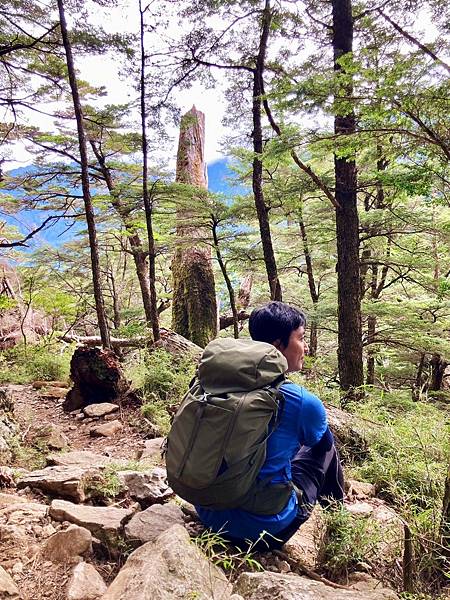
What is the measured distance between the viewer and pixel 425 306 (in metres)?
8.68

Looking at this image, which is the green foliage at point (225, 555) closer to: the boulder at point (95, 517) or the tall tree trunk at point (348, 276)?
the boulder at point (95, 517)

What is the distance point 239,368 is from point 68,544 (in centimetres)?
130

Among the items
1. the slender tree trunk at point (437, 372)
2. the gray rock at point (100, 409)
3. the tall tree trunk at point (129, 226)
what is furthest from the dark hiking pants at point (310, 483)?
the slender tree trunk at point (437, 372)

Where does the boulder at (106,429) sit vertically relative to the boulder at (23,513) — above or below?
below

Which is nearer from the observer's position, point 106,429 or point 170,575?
point 170,575

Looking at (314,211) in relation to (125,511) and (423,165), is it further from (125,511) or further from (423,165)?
(125,511)

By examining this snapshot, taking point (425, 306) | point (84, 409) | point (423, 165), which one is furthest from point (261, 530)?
point (425, 306)

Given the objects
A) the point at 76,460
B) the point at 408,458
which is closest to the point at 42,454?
the point at 76,460

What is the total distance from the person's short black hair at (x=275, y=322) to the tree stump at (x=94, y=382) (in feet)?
13.6

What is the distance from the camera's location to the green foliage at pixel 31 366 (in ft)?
25.8

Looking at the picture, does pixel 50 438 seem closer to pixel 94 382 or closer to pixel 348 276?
pixel 94 382

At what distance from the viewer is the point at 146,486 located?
2.86m

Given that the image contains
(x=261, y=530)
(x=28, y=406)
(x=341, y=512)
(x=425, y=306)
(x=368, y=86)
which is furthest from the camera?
(x=425, y=306)

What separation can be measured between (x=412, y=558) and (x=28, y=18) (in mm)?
8697
